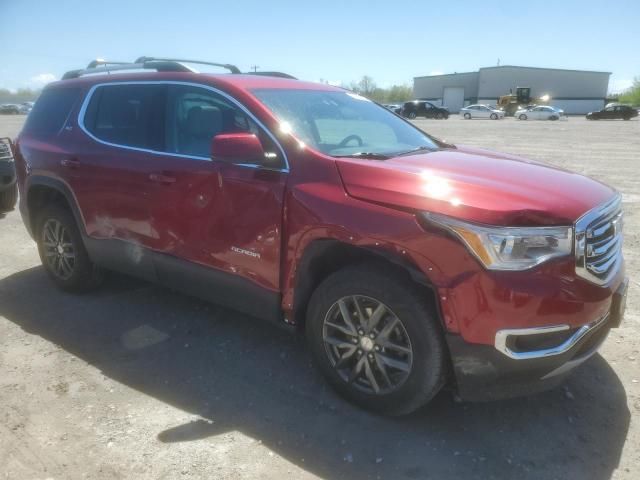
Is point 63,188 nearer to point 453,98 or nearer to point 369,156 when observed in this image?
point 369,156

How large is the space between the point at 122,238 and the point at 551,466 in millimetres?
3165

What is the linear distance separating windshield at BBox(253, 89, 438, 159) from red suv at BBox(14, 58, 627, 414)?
0.05 feet

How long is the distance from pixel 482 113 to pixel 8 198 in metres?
50.1

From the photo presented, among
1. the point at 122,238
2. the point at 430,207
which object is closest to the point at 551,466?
the point at 430,207

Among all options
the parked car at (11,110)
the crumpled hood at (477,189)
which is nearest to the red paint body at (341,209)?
the crumpled hood at (477,189)

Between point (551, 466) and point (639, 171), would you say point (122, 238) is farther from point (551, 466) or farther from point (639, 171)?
point (639, 171)

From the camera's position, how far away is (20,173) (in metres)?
4.65

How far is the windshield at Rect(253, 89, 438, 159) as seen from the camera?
3.11 m

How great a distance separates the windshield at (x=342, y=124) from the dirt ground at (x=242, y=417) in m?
1.48

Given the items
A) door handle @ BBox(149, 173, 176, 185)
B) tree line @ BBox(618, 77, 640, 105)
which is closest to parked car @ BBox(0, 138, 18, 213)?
door handle @ BBox(149, 173, 176, 185)

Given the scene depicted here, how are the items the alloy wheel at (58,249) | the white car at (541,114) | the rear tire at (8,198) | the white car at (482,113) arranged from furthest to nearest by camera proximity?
the white car at (482,113) < the white car at (541,114) < the rear tire at (8,198) < the alloy wheel at (58,249)

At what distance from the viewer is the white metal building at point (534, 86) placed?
239ft

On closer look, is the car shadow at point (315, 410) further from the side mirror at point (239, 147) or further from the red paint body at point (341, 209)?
the side mirror at point (239, 147)

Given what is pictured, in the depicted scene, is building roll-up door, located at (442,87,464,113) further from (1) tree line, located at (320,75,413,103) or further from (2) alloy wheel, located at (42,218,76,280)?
(2) alloy wheel, located at (42,218,76,280)
